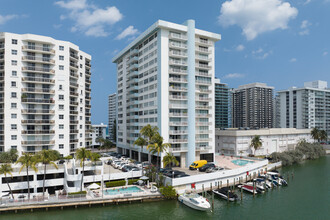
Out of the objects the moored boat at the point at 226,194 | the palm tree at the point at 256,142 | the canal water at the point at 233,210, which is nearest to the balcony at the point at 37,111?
the canal water at the point at 233,210

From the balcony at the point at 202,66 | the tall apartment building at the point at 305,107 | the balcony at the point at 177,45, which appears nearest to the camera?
the balcony at the point at 177,45

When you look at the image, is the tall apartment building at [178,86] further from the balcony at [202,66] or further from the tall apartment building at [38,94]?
the tall apartment building at [38,94]

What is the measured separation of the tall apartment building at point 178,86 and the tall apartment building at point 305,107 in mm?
118773

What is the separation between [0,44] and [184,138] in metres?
59.4

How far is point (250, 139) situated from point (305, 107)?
87.0 meters

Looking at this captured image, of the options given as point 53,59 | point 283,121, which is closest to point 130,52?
point 53,59

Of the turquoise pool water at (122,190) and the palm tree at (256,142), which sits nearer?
the turquoise pool water at (122,190)

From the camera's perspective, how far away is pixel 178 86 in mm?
76375

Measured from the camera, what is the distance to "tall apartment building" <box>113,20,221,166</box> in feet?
Result: 244

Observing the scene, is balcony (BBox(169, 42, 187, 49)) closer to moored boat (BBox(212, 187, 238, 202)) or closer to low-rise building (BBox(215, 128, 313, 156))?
moored boat (BBox(212, 187, 238, 202))

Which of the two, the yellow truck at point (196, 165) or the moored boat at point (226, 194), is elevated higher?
the yellow truck at point (196, 165)

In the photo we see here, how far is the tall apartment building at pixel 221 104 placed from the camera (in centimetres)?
17950

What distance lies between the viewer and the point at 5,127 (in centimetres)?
6875

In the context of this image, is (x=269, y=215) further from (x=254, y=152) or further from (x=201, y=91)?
(x=254, y=152)
